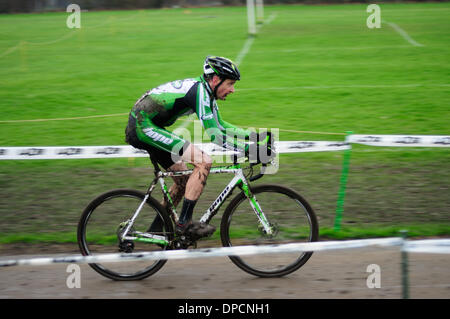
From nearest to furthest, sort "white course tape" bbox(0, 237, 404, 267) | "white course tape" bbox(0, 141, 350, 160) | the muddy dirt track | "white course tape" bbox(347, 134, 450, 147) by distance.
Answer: "white course tape" bbox(0, 237, 404, 267) < the muddy dirt track < "white course tape" bbox(347, 134, 450, 147) < "white course tape" bbox(0, 141, 350, 160)

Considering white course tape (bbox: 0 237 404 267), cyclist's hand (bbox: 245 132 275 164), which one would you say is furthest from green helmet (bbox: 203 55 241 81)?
white course tape (bbox: 0 237 404 267)

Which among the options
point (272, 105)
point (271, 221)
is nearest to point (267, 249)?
point (271, 221)

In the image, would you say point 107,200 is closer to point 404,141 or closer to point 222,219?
point 222,219

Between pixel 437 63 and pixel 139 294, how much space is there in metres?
14.8

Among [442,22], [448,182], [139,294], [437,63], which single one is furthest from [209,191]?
[442,22]

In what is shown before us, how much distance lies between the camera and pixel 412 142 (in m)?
7.34

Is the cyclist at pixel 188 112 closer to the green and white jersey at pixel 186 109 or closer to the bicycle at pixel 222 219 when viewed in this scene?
the green and white jersey at pixel 186 109

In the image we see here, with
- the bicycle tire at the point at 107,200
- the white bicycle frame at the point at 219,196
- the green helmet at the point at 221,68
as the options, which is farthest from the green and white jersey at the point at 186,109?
the bicycle tire at the point at 107,200

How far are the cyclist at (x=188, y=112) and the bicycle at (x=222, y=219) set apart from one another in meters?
0.15

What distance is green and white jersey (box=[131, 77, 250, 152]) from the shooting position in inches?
203

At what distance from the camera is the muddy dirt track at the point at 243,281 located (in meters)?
5.14

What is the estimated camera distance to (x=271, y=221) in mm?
5461

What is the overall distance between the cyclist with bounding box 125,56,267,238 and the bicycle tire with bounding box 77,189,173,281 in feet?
0.67

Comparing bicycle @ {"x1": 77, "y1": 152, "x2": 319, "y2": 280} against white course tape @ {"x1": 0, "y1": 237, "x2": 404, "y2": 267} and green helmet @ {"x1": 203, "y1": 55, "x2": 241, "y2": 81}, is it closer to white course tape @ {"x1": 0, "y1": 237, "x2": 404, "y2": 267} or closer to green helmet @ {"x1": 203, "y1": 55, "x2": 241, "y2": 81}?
green helmet @ {"x1": 203, "y1": 55, "x2": 241, "y2": 81}
